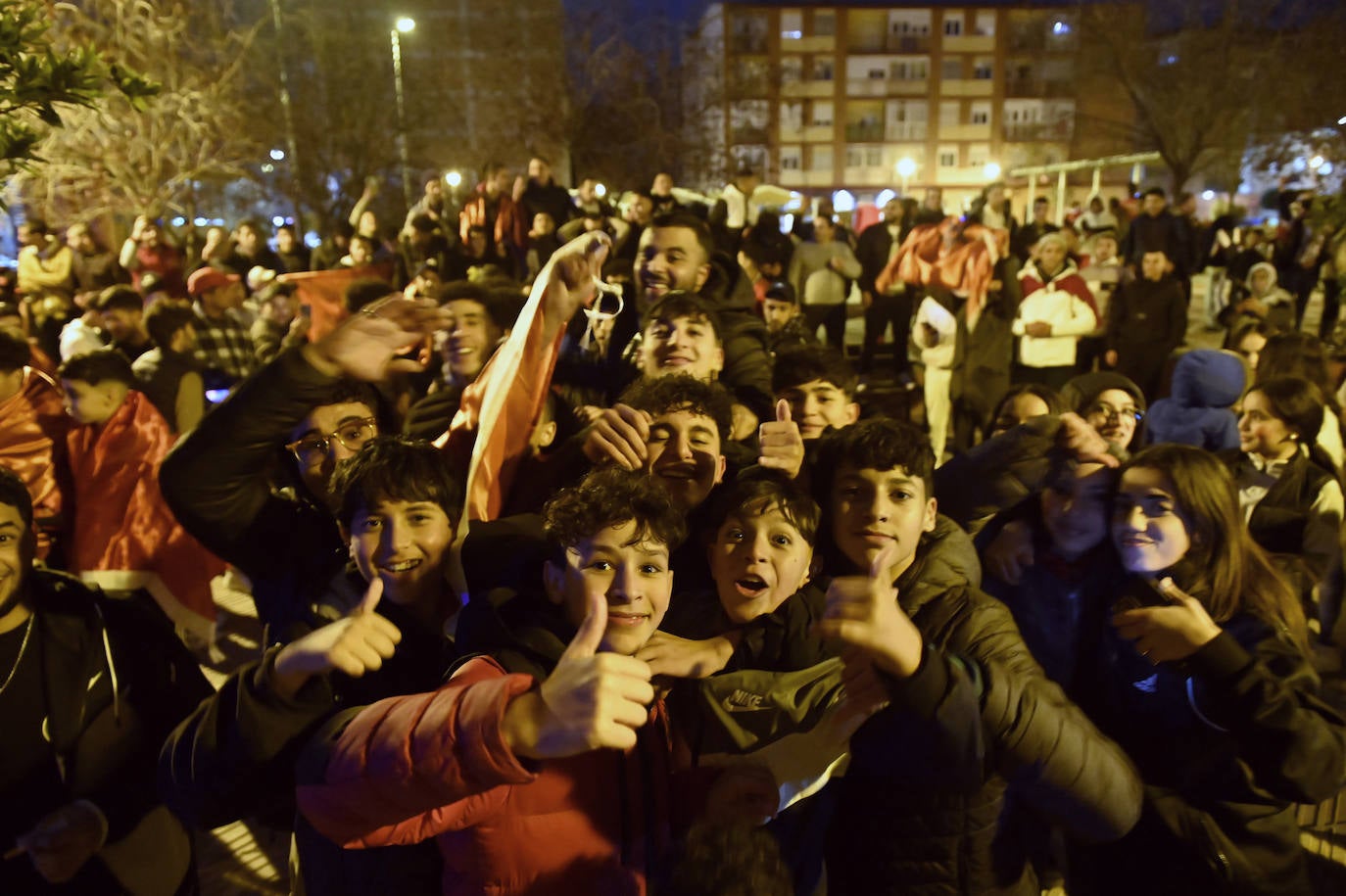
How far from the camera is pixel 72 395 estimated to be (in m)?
4.22

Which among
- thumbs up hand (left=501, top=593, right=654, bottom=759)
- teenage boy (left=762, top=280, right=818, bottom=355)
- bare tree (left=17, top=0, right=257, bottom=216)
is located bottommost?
thumbs up hand (left=501, top=593, right=654, bottom=759)

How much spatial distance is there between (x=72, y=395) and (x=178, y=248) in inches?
340

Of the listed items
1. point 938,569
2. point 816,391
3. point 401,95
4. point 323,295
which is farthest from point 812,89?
point 938,569

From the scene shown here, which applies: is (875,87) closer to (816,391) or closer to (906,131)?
(906,131)

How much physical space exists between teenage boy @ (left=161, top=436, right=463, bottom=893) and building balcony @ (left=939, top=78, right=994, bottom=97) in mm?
72094

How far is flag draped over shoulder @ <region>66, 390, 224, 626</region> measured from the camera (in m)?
4.29

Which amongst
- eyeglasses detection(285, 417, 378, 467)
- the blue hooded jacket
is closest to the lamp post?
the blue hooded jacket

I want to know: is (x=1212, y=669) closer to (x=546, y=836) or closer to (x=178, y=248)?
(x=546, y=836)

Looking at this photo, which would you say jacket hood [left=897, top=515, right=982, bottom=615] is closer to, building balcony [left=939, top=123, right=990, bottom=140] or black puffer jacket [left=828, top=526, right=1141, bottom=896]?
black puffer jacket [left=828, top=526, right=1141, bottom=896]

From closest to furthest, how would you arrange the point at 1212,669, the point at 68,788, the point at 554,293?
1. the point at 1212,669
2. the point at 68,788
3. the point at 554,293

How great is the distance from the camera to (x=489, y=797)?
1.79 m

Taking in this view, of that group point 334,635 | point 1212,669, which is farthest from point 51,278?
point 1212,669

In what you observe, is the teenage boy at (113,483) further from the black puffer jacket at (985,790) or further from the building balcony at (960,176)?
the building balcony at (960,176)

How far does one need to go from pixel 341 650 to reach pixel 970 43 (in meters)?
74.0
